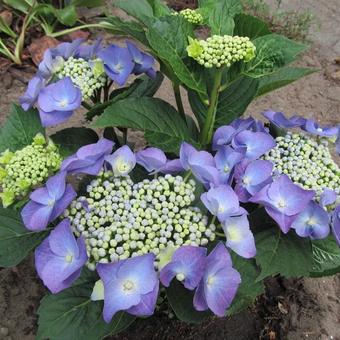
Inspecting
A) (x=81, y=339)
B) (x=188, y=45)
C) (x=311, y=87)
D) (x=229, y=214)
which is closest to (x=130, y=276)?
(x=229, y=214)

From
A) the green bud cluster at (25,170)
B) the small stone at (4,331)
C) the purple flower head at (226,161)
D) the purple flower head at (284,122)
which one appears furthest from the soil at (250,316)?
the purple flower head at (226,161)

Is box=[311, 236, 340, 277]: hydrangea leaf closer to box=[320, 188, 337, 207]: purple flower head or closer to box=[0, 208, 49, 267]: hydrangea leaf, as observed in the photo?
box=[320, 188, 337, 207]: purple flower head

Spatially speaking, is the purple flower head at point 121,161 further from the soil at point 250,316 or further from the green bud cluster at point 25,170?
the soil at point 250,316

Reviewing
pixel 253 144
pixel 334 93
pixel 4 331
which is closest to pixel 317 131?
pixel 253 144

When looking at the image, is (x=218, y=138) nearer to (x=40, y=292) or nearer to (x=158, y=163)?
(x=158, y=163)

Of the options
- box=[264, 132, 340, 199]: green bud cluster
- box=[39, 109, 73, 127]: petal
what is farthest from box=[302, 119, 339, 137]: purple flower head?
box=[39, 109, 73, 127]: petal

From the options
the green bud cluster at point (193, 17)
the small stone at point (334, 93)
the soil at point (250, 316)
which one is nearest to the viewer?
→ the green bud cluster at point (193, 17)
